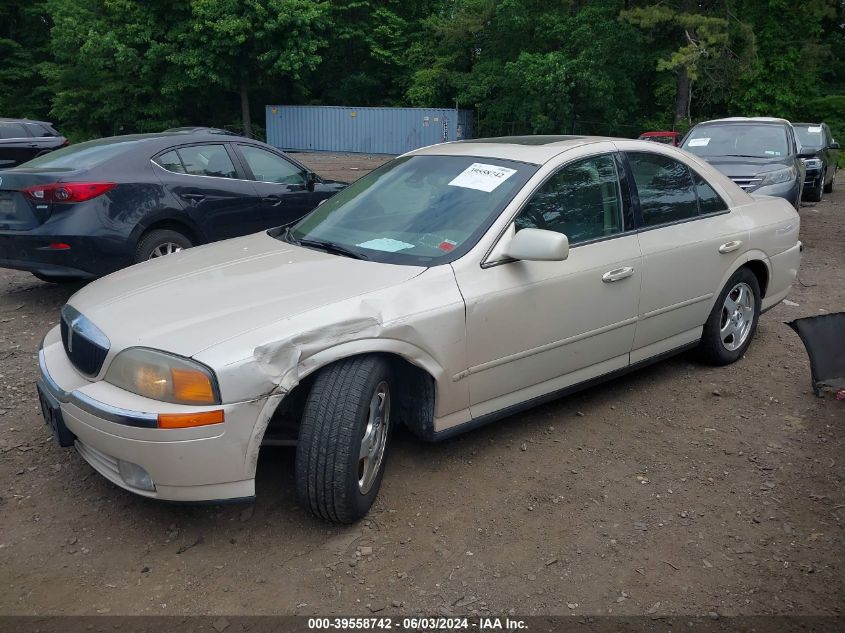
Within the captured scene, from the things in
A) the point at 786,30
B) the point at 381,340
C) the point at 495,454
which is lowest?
the point at 495,454

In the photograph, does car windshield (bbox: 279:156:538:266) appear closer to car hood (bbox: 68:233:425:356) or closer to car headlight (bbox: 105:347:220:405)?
car hood (bbox: 68:233:425:356)

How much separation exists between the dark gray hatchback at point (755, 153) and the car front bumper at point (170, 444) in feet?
27.8

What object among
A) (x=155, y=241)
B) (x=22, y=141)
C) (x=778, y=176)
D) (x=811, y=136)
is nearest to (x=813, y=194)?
(x=811, y=136)

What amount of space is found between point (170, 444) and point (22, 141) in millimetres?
15580

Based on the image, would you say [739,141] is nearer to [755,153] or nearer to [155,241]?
[755,153]

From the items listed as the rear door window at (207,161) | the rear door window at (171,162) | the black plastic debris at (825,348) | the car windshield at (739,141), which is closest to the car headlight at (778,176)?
the car windshield at (739,141)

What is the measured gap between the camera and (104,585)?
9.93 feet

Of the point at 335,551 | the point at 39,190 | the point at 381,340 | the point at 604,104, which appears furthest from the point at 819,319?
the point at 604,104

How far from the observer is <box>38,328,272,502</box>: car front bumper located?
2.97 metres

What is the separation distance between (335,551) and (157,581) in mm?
702

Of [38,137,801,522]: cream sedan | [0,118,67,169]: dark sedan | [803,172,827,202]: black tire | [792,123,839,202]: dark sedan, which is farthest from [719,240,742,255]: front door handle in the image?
[0,118,67,169]: dark sedan

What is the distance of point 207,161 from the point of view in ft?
23.8

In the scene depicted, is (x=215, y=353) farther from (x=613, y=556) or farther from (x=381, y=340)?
(x=613, y=556)

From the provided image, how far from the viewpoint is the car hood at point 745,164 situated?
398 inches
